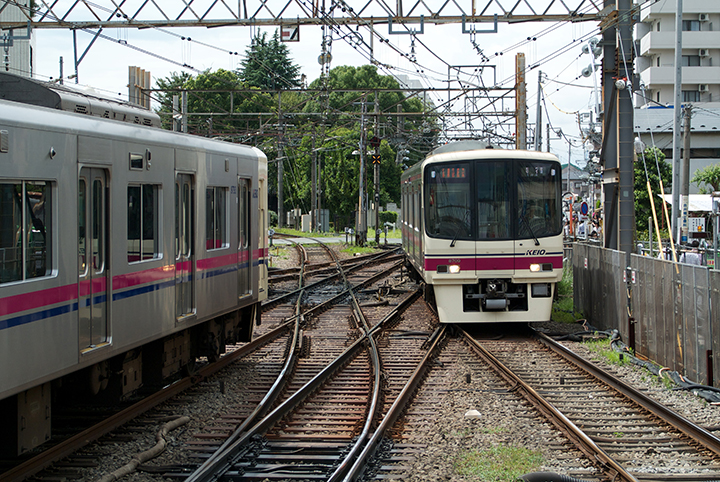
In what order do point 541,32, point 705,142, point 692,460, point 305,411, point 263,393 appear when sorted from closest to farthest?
point 692,460, point 305,411, point 263,393, point 541,32, point 705,142

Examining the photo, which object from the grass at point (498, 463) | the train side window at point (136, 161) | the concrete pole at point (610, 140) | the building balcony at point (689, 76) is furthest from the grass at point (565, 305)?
the building balcony at point (689, 76)

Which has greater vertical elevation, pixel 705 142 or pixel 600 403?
pixel 705 142

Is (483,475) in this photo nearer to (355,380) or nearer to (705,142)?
(355,380)

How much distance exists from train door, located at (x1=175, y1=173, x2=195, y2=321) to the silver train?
2 cm

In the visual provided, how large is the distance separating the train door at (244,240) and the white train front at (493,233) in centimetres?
361

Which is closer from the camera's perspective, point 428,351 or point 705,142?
point 428,351

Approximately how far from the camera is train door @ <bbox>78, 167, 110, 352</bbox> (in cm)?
666

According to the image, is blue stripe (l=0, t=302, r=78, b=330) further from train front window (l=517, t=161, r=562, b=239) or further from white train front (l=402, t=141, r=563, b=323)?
train front window (l=517, t=161, r=562, b=239)

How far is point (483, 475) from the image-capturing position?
6340mm

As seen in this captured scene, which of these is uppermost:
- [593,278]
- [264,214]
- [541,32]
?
[541,32]

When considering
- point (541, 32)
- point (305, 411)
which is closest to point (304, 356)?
point (305, 411)

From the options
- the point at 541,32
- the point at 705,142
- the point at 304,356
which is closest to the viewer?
the point at 304,356

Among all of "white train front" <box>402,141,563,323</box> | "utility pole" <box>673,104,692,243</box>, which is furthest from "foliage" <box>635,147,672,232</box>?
"white train front" <box>402,141,563,323</box>

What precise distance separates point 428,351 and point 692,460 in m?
5.49
